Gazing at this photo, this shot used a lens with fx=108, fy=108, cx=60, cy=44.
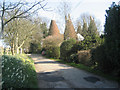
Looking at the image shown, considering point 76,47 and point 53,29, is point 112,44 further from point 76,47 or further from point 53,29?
point 53,29

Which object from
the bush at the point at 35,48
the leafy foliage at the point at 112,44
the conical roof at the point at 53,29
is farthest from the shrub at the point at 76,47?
the bush at the point at 35,48

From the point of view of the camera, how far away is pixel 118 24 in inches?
175

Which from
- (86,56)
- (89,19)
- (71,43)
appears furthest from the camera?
(89,19)

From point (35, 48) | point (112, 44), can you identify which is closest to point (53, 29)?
point (35, 48)

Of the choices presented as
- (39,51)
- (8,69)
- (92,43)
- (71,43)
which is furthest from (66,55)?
(39,51)

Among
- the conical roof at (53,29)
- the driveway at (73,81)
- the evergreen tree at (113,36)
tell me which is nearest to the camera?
the evergreen tree at (113,36)

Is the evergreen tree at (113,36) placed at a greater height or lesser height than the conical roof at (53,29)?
lesser

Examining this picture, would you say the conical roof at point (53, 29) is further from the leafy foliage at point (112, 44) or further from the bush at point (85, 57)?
the leafy foliage at point (112, 44)

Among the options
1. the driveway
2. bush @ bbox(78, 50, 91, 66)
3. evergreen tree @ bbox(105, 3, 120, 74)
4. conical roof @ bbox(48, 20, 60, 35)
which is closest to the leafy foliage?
evergreen tree @ bbox(105, 3, 120, 74)

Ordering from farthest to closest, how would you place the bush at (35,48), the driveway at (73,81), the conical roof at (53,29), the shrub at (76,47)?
the bush at (35,48) → the conical roof at (53,29) → the shrub at (76,47) → the driveway at (73,81)

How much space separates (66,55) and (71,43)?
161 centimetres

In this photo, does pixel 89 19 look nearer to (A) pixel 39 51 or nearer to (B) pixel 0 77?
(A) pixel 39 51

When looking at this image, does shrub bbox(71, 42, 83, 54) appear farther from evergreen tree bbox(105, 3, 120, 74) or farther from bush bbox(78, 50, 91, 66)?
evergreen tree bbox(105, 3, 120, 74)

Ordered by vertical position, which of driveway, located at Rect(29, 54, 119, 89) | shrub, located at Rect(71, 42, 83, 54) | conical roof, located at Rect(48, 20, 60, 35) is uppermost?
conical roof, located at Rect(48, 20, 60, 35)
